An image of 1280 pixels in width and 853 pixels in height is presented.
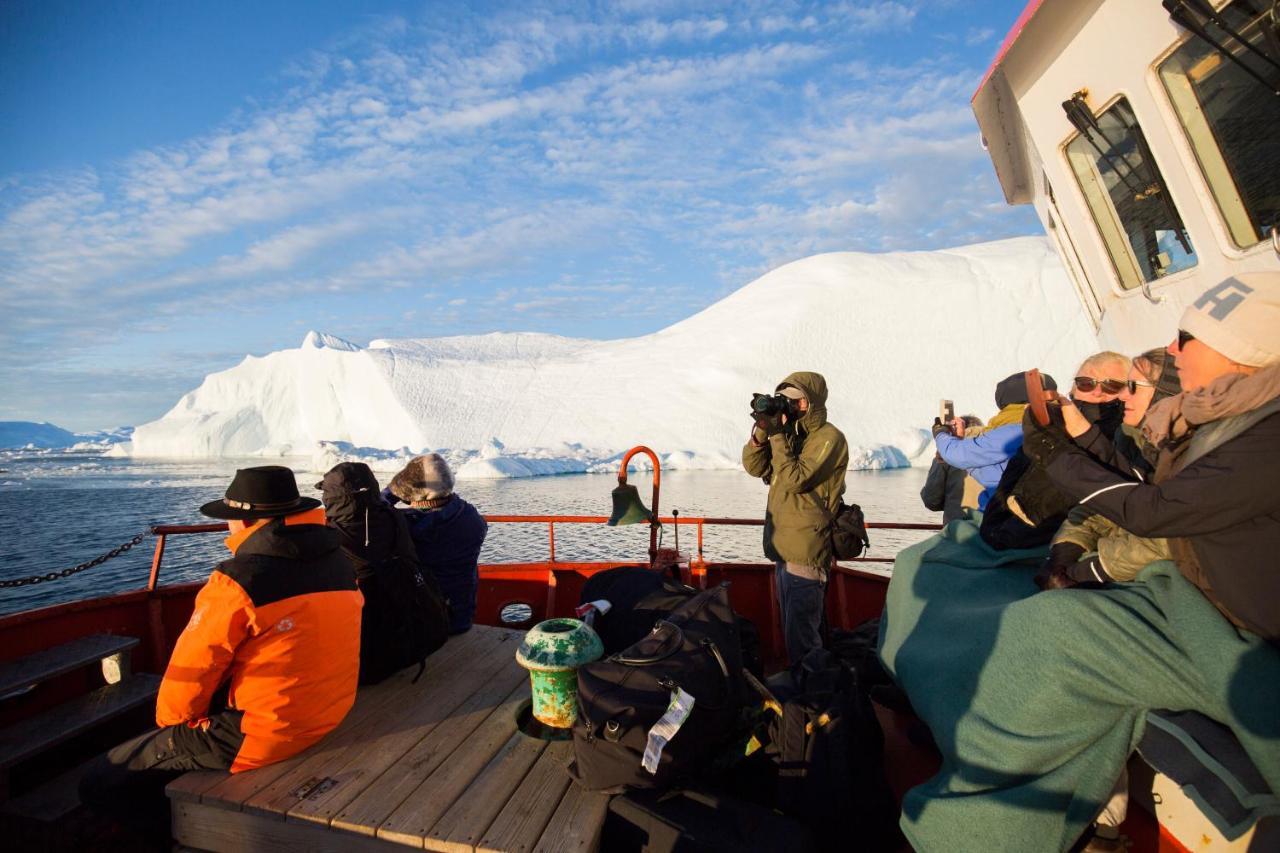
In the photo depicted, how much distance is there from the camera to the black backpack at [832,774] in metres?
2.05

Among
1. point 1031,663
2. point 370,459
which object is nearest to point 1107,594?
point 1031,663

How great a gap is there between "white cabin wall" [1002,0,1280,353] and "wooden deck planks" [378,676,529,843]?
3723 mm

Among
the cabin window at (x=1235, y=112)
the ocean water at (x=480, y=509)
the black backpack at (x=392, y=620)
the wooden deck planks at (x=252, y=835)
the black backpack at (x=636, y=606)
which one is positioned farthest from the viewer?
the ocean water at (x=480, y=509)

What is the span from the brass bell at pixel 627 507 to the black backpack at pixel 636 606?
12.6 inches

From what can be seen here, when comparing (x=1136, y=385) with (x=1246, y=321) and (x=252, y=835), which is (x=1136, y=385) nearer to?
(x=1246, y=321)

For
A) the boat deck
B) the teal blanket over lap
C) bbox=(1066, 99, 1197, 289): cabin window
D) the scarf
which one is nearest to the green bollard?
the boat deck

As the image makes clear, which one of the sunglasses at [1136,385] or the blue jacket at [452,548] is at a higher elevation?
the sunglasses at [1136,385]

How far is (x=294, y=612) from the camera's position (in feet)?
6.65

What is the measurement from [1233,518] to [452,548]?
300 cm

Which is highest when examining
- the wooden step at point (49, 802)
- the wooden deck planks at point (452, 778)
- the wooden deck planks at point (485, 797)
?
the wooden deck planks at point (452, 778)

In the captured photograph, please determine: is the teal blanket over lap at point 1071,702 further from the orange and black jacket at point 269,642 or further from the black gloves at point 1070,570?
the orange and black jacket at point 269,642

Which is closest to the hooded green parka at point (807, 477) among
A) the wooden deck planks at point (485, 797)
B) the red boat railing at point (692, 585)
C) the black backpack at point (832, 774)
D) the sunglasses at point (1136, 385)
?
the red boat railing at point (692, 585)

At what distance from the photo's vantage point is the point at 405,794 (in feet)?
6.35

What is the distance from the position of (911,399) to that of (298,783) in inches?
1848
